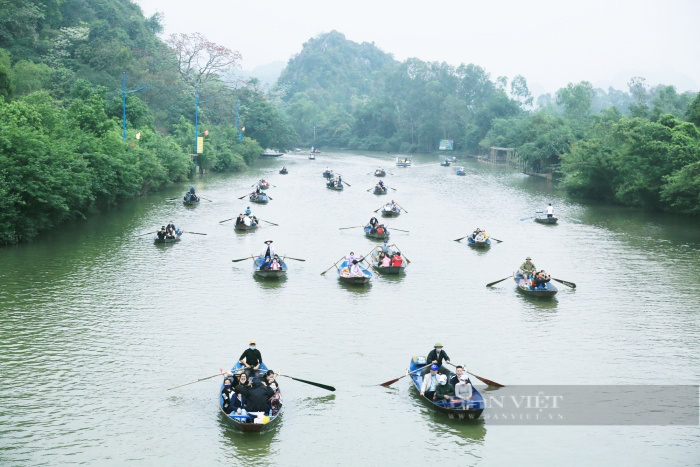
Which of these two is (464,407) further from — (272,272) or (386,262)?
(386,262)

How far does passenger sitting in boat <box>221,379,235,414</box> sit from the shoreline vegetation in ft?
66.8

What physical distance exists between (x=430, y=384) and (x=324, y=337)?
5798mm

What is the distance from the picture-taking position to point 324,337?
917 inches

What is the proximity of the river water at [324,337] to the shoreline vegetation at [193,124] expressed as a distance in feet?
11.3

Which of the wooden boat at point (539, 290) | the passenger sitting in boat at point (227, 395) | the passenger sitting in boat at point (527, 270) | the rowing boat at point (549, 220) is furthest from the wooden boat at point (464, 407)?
the rowing boat at point (549, 220)

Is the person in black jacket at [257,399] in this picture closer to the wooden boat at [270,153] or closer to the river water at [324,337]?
the river water at [324,337]

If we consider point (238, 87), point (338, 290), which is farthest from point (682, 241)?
point (238, 87)

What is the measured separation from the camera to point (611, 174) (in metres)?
58.1

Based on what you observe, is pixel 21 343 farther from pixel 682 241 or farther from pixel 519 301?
pixel 682 241

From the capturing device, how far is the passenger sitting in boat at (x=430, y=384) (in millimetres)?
17984

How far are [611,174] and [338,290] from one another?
36.3m

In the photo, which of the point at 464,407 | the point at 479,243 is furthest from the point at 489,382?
the point at 479,243

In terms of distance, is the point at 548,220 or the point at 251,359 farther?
the point at 548,220

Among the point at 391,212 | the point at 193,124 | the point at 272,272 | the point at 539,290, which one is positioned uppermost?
the point at 193,124
